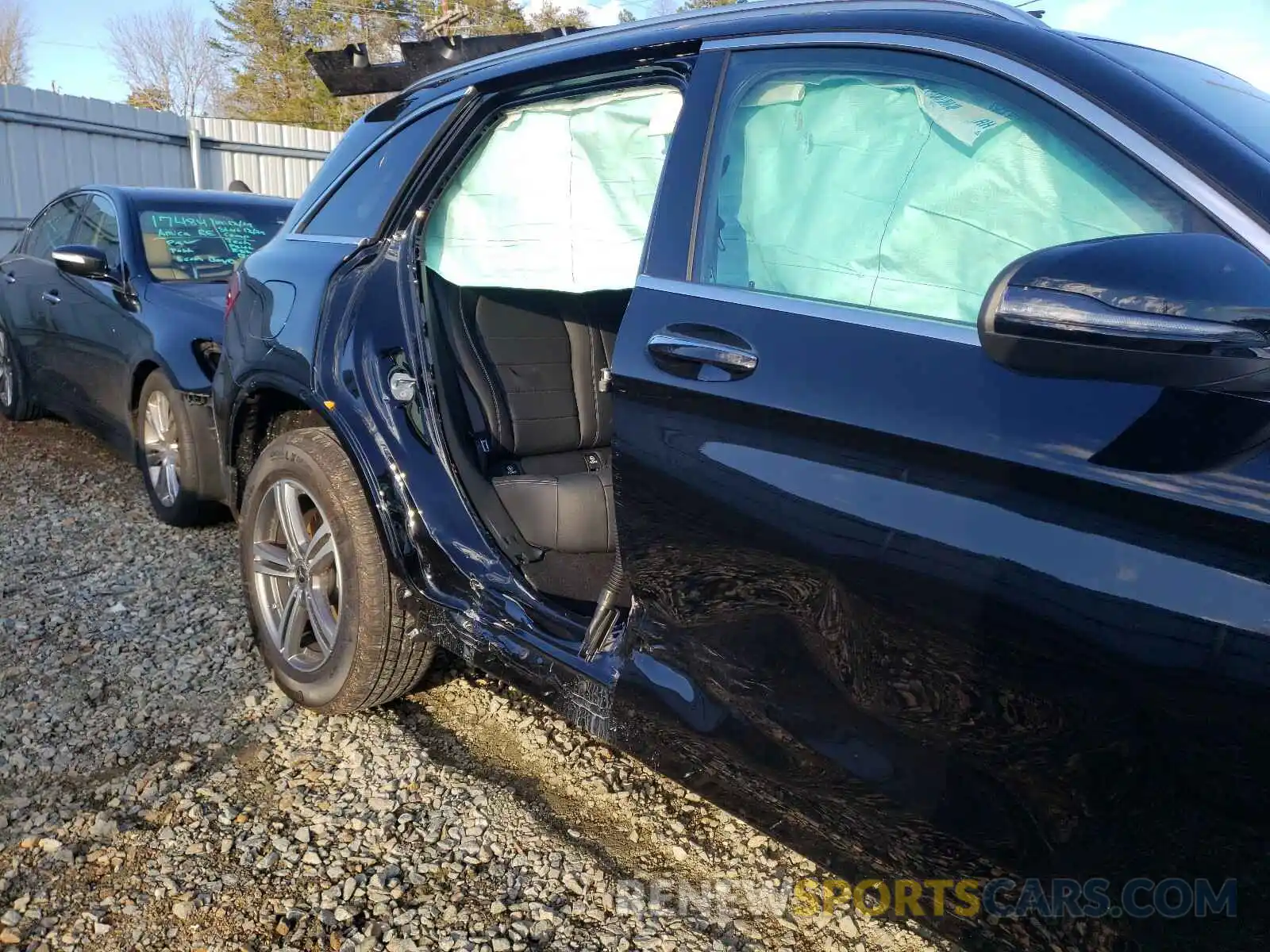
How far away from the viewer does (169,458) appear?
4.38 meters

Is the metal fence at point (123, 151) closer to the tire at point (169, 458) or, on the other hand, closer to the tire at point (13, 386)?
the tire at point (13, 386)

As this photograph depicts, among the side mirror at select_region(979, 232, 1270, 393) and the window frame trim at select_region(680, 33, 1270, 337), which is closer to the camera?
the side mirror at select_region(979, 232, 1270, 393)

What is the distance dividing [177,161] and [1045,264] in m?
15.0

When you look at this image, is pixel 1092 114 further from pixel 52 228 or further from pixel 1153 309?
pixel 52 228

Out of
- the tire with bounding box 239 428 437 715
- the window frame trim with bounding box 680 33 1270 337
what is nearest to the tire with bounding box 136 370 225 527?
the tire with bounding box 239 428 437 715

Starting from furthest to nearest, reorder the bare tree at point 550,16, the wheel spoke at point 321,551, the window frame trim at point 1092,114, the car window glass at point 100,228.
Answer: the bare tree at point 550,16 < the car window glass at point 100,228 < the wheel spoke at point 321,551 < the window frame trim at point 1092,114

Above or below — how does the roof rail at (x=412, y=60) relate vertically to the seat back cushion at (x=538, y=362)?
above

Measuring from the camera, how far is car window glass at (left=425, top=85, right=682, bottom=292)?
2582 mm

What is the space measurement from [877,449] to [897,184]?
531 mm

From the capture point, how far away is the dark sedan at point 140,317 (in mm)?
4180

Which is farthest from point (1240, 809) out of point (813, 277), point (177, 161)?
point (177, 161)

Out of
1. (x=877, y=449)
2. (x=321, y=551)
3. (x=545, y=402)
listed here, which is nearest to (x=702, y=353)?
(x=877, y=449)

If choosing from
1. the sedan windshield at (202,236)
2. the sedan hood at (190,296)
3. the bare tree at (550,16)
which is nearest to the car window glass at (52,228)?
the sedan windshield at (202,236)

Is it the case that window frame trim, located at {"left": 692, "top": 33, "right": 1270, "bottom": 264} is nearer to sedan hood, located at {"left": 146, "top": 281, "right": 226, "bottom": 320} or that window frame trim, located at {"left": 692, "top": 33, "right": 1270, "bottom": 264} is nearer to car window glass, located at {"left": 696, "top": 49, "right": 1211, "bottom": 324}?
car window glass, located at {"left": 696, "top": 49, "right": 1211, "bottom": 324}
